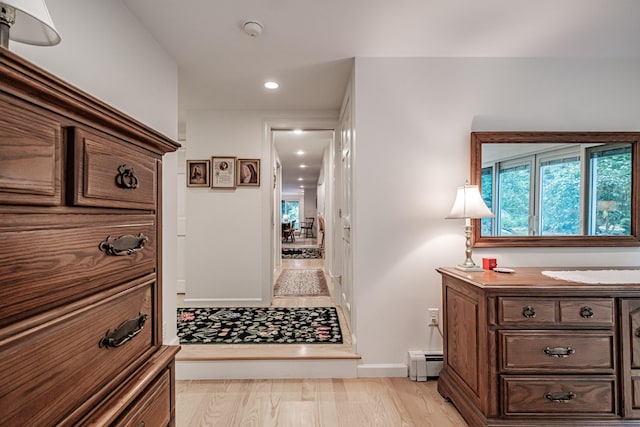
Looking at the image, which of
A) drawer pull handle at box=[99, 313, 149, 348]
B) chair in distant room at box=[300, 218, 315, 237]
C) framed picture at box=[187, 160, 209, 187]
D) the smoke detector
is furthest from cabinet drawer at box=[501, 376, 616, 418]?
chair in distant room at box=[300, 218, 315, 237]

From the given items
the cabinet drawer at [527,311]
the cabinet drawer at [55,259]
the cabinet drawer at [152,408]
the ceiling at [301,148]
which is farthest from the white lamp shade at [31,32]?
the ceiling at [301,148]

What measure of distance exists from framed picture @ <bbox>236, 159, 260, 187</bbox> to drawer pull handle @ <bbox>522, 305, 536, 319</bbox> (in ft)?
8.85

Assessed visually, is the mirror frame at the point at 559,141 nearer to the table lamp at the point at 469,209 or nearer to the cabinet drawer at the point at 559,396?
the table lamp at the point at 469,209

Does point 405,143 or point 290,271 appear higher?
point 405,143

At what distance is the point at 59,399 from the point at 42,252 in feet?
0.85

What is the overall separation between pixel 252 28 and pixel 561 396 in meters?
2.63

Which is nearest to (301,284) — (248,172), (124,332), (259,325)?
(259,325)

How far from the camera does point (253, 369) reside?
2248 mm

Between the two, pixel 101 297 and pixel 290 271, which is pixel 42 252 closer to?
pixel 101 297

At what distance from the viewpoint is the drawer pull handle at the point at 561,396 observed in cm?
158

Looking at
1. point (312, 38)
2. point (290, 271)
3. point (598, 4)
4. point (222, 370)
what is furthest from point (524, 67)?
point (290, 271)

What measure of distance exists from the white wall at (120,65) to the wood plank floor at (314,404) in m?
0.71

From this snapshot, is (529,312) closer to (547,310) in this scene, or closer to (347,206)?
(547,310)

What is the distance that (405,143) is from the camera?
230 cm
